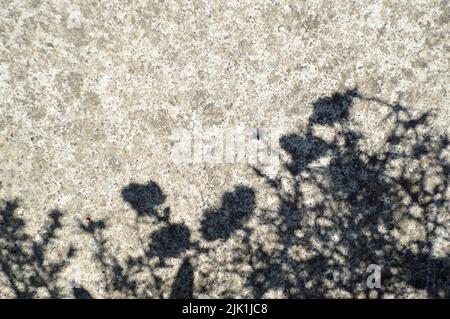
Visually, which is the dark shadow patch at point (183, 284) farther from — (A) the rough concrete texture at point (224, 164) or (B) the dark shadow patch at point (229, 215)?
(B) the dark shadow patch at point (229, 215)

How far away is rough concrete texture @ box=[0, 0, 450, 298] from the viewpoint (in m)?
2.99

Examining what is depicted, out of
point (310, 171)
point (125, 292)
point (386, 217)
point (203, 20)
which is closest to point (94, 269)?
point (125, 292)

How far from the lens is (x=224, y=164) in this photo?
318 centimetres

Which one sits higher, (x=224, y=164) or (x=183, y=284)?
(x=224, y=164)

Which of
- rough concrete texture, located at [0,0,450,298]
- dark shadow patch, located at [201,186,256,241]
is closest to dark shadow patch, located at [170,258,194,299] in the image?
rough concrete texture, located at [0,0,450,298]

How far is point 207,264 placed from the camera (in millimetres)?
3232

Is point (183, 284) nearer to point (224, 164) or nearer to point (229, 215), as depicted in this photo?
point (229, 215)

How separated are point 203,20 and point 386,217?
2.39m

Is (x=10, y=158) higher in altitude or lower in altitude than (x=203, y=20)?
lower

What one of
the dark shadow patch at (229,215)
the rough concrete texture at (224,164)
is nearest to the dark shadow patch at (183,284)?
the rough concrete texture at (224,164)

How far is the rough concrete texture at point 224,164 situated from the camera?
2994mm

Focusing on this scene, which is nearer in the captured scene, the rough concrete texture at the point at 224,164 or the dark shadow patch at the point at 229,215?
the rough concrete texture at the point at 224,164

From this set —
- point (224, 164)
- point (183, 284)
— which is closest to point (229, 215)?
point (224, 164)

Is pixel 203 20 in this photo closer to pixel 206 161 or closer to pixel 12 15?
pixel 206 161
